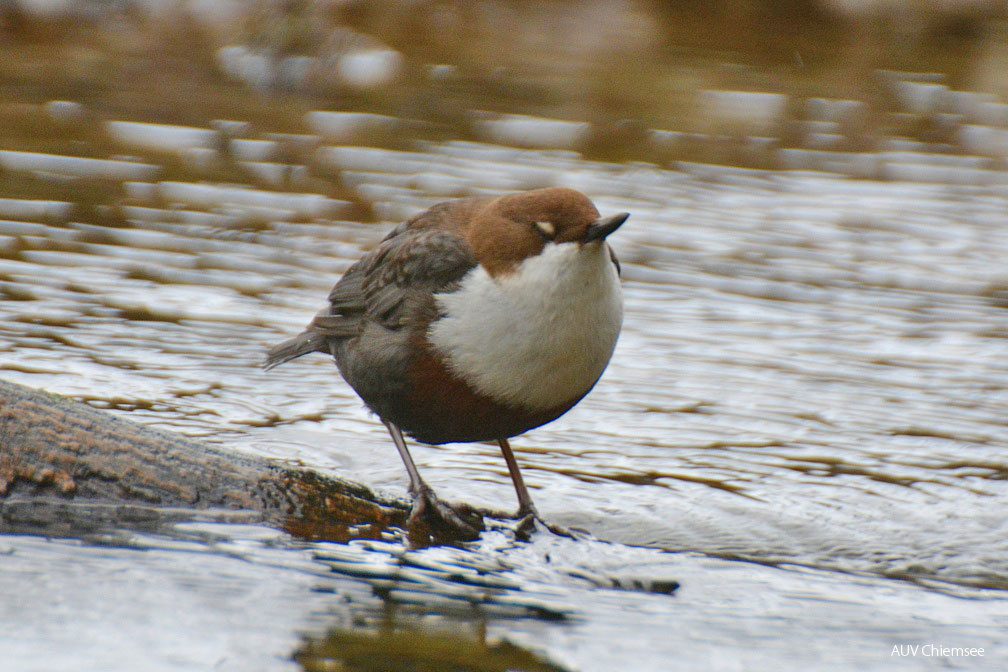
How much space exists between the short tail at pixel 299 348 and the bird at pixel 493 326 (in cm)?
39

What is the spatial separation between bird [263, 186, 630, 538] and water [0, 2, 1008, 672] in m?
0.35

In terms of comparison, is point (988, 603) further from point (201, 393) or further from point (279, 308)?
point (279, 308)

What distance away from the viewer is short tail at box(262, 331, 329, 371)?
452cm

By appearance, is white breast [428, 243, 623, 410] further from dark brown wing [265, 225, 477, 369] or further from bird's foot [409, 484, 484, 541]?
bird's foot [409, 484, 484, 541]

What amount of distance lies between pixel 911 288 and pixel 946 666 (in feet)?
13.4

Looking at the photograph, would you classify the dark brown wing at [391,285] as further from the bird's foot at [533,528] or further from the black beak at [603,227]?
the bird's foot at [533,528]

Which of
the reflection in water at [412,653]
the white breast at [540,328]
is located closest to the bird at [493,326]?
the white breast at [540,328]

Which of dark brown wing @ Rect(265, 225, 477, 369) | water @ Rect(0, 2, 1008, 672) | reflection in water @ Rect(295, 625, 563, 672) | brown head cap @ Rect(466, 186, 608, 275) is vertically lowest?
water @ Rect(0, 2, 1008, 672)

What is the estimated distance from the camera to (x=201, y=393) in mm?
5078

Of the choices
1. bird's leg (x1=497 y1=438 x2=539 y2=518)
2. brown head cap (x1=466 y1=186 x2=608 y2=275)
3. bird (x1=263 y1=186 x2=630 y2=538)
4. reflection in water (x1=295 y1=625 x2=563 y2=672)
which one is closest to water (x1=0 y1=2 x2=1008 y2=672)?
reflection in water (x1=295 y1=625 x2=563 y2=672)

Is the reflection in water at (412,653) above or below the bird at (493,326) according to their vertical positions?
below

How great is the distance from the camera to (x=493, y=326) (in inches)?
146

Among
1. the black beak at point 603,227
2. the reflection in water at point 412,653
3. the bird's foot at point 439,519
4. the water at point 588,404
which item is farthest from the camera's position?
the bird's foot at point 439,519

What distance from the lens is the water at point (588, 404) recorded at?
125 inches
